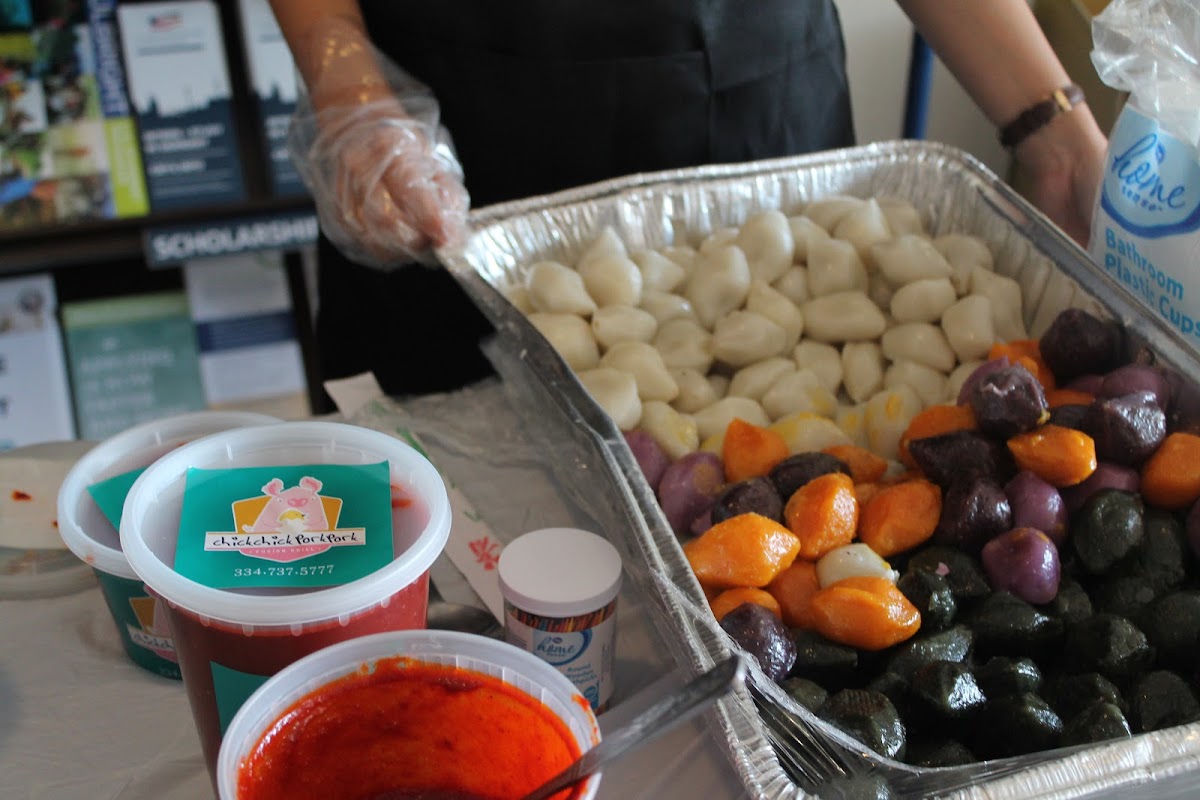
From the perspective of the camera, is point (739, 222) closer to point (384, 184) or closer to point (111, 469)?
point (384, 184)

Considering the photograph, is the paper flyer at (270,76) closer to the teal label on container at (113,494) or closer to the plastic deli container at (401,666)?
the teal label on container at (113,494)

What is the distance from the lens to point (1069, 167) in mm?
1097

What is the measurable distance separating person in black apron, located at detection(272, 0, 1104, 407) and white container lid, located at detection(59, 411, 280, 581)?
0.34m

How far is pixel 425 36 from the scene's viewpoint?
1.15 metres

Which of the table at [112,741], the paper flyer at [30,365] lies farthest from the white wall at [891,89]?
the table at [112,741]

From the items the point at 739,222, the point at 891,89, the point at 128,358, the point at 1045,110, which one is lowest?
the point at 128,358

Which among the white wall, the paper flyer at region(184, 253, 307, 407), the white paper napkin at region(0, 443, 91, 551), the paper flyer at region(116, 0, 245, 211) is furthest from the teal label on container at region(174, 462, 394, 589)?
the white wall

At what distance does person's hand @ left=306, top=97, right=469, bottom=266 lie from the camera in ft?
3.25

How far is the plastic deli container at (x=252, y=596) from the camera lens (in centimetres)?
52

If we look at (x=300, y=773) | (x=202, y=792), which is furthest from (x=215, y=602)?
(x=202, y=792)

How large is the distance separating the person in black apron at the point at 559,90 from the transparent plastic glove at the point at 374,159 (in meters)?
0.03

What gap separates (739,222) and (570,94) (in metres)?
0.23

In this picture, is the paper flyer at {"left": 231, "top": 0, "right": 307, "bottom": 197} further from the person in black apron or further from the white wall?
the white wall

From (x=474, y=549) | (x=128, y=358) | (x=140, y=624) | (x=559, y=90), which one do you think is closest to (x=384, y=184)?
(x=559, y=90)
